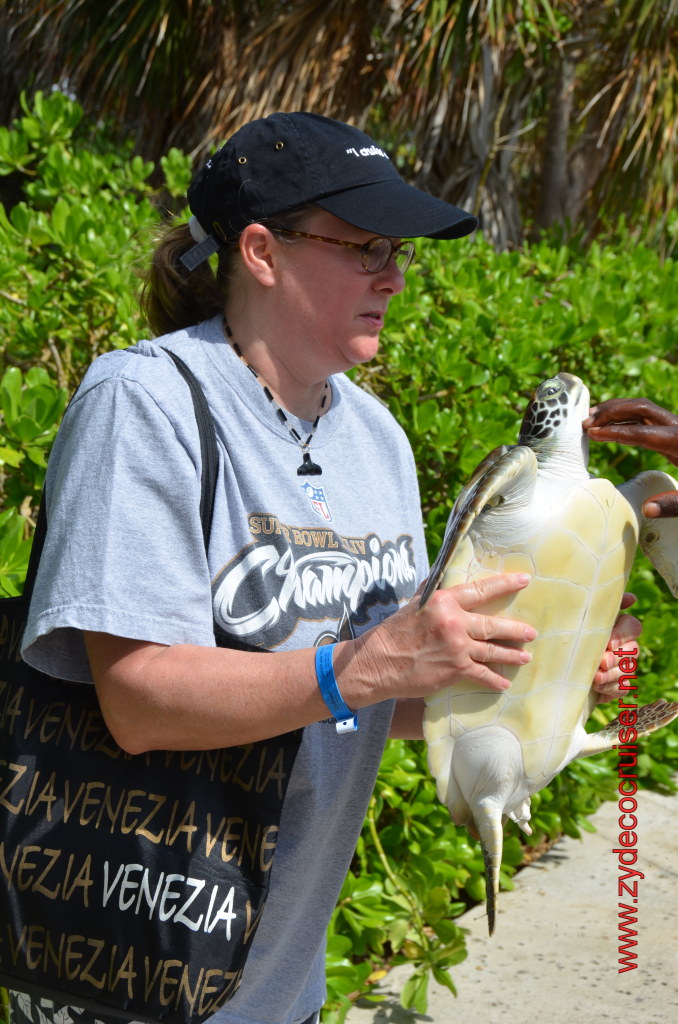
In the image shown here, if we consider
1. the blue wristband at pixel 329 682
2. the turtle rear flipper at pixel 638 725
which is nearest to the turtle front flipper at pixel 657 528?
the turtle rear flipper at pixel 638 725

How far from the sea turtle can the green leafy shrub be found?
2.79 ft

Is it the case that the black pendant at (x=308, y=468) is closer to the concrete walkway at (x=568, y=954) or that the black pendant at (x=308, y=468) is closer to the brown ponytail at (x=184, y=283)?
the brown ponytail at (x=184, y=283)

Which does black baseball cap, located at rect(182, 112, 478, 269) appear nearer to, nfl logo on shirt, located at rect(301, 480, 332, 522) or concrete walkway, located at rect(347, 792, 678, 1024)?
nfl logo on shirt, located at rect(301, 480, 332, 522)

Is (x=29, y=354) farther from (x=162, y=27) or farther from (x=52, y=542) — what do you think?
(x=162, y=27)

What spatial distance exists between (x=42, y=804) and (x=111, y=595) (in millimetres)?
320

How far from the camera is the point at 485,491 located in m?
1.33

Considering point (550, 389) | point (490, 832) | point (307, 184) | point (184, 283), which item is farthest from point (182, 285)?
point (490, 832)

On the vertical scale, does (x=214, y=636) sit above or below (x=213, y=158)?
below

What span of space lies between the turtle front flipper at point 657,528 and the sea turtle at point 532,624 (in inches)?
1.5

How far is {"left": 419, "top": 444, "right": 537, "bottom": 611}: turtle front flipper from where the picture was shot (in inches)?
51.6

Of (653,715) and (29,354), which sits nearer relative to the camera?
(653,715)

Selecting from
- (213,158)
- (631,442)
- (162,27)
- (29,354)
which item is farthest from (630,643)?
(162,27)

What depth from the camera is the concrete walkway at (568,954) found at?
2.57 metres

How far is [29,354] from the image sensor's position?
101 inches
